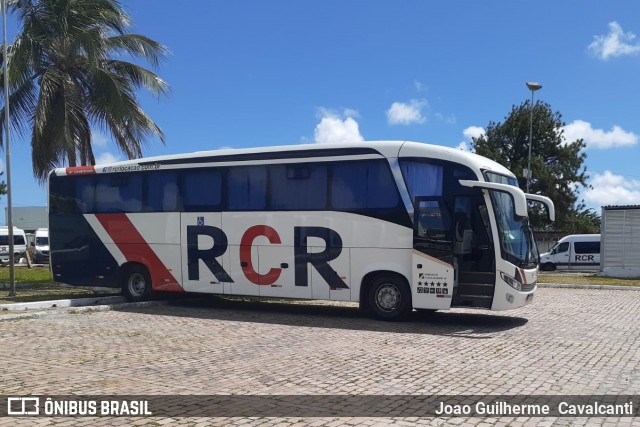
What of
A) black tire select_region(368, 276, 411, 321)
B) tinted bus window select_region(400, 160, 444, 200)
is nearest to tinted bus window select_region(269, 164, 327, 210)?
tinted bus window select_region(400, 160, 444, 200)

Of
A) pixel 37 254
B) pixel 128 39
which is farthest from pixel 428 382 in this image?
pixel 37 254

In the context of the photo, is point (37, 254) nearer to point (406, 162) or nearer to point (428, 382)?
point (406, 162)

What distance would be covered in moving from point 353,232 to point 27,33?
13782 millimetres

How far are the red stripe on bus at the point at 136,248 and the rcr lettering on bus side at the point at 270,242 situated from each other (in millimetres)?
760

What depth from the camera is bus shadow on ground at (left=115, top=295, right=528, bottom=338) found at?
11.5 m

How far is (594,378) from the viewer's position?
7293 millimetres

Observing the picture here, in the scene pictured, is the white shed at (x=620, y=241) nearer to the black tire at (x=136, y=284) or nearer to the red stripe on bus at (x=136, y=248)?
the red stripe on bus at (x=136, y=248)

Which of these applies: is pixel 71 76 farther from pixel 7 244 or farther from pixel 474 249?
pixel 7 244

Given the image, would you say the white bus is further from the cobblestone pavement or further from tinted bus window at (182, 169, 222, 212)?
the cobblestone pavement

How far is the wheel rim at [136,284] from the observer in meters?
15.5

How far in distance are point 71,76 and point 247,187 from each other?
10.5 metres

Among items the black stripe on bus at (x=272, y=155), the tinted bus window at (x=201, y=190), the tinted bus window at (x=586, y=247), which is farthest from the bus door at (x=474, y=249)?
the tinted bus window at (x=586, y=247)

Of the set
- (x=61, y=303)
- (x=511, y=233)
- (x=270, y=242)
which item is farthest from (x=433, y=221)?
(x=61, y=303)

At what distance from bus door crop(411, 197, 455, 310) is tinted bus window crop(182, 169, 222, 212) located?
15.9 ft
